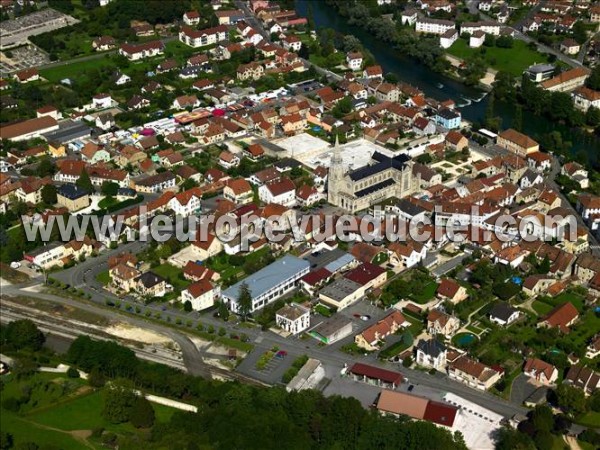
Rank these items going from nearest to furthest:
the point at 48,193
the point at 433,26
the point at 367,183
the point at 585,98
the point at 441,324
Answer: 1. the point at 441,324
2. the point at 48,193
3. the point at 367,183
4. the point at 585,98
5. the point at 433,26

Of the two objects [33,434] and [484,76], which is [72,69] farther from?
[33,434]

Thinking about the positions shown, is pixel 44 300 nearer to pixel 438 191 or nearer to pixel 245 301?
pixel 245 301

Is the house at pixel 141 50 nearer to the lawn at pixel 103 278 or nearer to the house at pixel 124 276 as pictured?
the lawn at pixel 103 278

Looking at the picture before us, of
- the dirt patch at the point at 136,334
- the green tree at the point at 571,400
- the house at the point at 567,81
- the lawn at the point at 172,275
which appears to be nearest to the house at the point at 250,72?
the house at the point at 567,81

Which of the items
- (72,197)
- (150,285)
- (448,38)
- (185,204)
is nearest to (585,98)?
(448,38)

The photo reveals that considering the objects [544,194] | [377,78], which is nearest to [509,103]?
[377,78]

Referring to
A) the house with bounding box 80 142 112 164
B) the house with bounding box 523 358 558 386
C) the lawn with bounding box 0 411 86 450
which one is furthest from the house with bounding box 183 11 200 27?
the house with bounding box 523 358 558 386

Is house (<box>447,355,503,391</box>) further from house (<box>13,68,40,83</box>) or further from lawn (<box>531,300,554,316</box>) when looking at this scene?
house (<box>13,68,40,83</box>)
